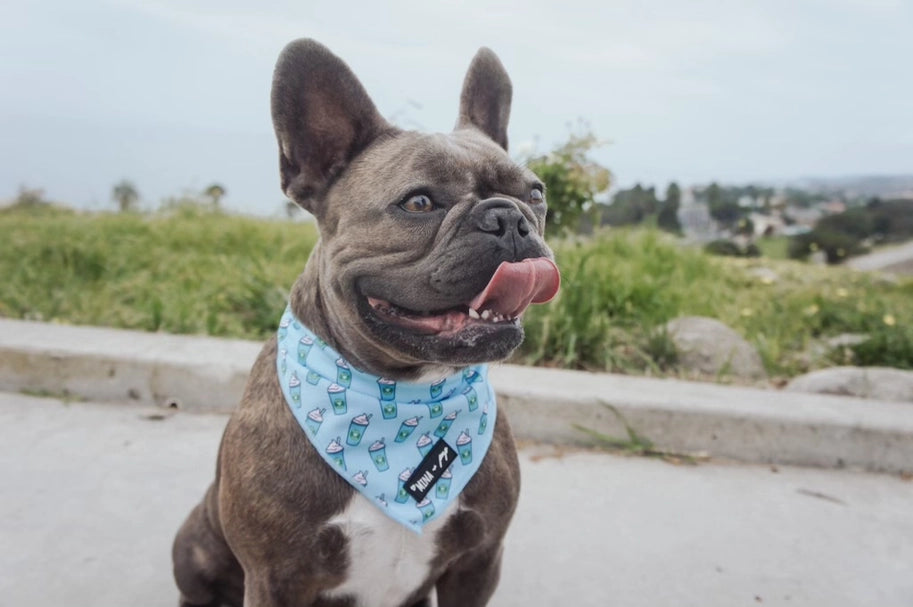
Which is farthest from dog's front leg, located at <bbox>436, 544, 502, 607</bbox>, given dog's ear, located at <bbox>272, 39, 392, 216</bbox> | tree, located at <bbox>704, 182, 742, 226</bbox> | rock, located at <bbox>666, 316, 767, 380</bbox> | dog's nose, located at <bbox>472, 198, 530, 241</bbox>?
tree, located at <bbox>704, 182, 742, 226</bbox>

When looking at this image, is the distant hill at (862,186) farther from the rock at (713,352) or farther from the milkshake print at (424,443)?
the milkshake print at (424,443)

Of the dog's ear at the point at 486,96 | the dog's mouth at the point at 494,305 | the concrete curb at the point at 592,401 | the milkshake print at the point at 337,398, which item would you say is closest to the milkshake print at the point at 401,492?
the milkshake print at the point at 337,398

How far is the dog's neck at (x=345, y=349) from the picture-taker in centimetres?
227

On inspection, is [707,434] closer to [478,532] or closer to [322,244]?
[478,532]

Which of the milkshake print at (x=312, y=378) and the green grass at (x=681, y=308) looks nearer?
the milkshake print at (x=312, y=378)

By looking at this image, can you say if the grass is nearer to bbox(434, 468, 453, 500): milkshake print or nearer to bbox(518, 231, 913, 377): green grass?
bbox(518, 231, 913, 377): green grass

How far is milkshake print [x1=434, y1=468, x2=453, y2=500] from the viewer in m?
2.24

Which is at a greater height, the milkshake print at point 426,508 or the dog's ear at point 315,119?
the dog's ear at point 315,119

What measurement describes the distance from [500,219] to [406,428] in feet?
2.26

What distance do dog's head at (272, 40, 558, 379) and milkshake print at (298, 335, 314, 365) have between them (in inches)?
1.6

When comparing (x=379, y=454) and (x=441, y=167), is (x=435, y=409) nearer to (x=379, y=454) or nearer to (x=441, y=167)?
(x=379, y=454)

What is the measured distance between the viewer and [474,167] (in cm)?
215

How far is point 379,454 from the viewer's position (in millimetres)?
2295

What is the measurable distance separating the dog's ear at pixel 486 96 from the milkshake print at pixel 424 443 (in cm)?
90
